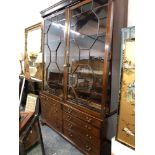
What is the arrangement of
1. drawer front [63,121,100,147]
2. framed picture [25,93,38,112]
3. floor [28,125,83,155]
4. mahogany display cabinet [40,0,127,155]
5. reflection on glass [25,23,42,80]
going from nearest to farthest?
mahogany display cabinet [40,0,127,155] → drawer front [63,121,100,147] → floor [28,125,83,155] → framed picture [25,93,38,112] → reflection on glass [25,23,42,80]

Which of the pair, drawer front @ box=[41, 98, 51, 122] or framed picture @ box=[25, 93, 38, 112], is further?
framed picture @ box=[25, 93, 38, 112]

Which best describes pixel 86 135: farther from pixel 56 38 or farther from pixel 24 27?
pixel 24 27

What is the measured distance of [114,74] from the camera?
1.81m

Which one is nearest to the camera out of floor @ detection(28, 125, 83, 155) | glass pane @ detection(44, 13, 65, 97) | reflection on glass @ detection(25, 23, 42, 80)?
floor @ detection(28, 125, 83, 155)

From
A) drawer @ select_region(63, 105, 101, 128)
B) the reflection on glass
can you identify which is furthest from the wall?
the reflection on glass

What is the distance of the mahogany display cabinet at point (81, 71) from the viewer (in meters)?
1.74

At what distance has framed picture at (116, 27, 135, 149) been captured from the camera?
1.48 meters

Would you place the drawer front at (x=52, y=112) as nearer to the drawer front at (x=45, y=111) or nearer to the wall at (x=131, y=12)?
the drawer front at (x=45, y=111)

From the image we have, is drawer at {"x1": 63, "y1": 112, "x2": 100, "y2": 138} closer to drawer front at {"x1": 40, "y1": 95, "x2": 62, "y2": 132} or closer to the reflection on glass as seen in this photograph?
drawer front at {"x1": 40, "y1": 95, "x2": 62, "y2": 132}

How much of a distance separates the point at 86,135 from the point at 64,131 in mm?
533

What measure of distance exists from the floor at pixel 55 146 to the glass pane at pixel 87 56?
703mm

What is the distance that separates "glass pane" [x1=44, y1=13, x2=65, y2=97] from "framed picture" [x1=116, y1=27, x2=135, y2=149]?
1081mm

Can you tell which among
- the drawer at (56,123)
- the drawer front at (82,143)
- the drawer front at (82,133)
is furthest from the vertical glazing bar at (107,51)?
the drawer at (56,123)
